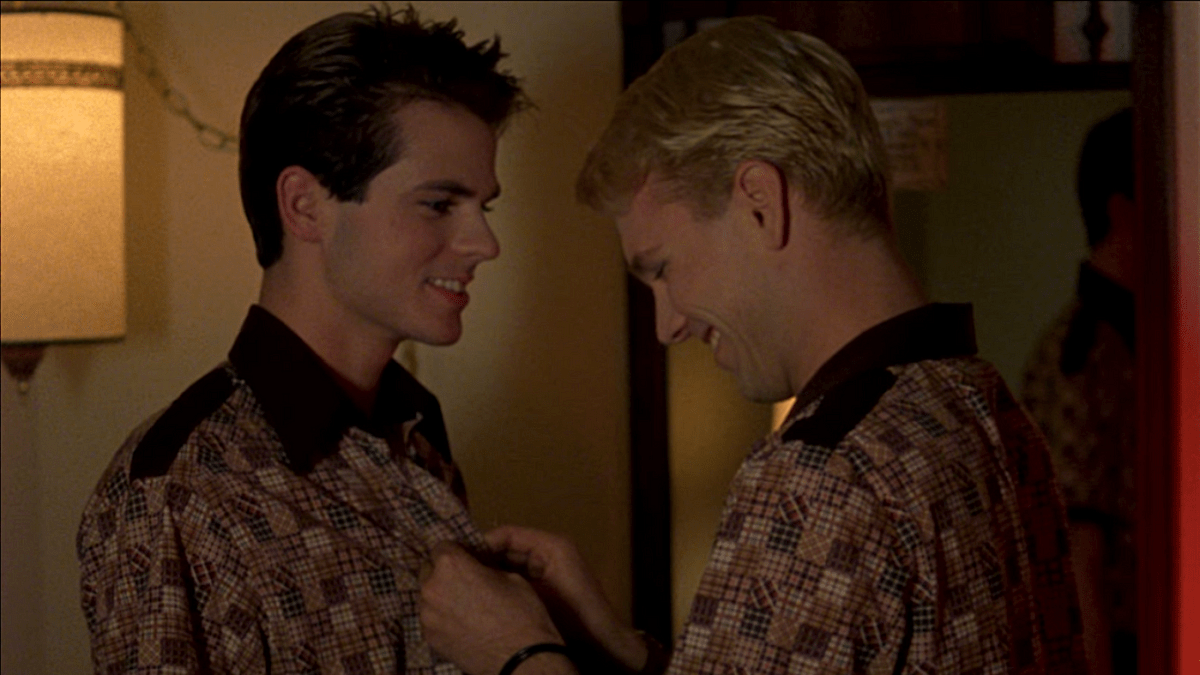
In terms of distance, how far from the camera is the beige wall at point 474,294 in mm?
2152

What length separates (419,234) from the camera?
60.2 inches

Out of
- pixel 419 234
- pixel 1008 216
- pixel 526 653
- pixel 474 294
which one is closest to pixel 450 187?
pixel 419 234

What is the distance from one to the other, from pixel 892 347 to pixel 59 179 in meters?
1.22

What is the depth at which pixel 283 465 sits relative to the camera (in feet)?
4.65

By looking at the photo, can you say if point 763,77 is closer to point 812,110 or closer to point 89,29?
point 812,110

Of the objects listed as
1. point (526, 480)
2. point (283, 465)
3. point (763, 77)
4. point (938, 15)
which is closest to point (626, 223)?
point (763, 77)

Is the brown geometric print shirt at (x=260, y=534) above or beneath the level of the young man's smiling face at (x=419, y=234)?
beneath

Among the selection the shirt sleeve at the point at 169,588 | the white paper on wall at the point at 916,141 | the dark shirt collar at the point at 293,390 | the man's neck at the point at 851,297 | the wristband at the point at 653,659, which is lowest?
the wristband at the point at 653,659

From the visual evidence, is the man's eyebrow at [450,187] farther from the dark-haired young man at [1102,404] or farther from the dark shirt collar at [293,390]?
the dark-haired young man at [1102,404]

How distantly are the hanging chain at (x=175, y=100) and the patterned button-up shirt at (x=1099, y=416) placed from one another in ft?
3.89

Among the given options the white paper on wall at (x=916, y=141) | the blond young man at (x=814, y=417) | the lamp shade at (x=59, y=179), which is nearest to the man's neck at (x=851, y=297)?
the blond young man at (x=814, y=417)

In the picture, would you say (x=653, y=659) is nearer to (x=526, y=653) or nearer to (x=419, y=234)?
(x=526, y=653)

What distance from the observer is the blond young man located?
1.08 m

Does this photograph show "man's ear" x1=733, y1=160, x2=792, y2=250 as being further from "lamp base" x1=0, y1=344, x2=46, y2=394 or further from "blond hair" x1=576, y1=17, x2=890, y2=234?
"lamp base" x1=0, y1=344, x2=46, y2=394
